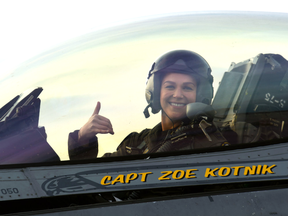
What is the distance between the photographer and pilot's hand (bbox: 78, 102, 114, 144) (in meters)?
1.69

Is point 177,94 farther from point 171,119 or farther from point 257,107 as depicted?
point 257,107

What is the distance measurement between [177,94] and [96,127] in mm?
581

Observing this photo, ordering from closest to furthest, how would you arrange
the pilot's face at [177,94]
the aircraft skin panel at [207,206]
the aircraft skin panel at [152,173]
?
1. the aircraft skin panel at [207,206]
2. the aircraft skin panel at [152,173]
3. the pilot's face at [177,94]

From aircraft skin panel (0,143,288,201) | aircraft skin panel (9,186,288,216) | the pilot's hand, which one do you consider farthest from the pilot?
aircraft skin panel (9,186,288,216)

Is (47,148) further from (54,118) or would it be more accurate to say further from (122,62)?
(122,62)

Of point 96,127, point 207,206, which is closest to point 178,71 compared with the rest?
point 96,127

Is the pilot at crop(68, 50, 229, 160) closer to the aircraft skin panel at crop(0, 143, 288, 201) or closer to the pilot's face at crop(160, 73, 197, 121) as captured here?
the pilot's face at crop(160, 73, 197, 121)

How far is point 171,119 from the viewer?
171 cm

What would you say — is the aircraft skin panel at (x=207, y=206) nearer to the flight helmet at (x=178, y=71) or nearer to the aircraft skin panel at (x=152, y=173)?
the aircraft skin panel at (x=152, y=173)

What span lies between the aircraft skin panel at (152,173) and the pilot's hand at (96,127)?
0.73ft

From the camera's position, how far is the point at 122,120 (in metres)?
1.68

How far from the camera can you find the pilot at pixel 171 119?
1.60 metres

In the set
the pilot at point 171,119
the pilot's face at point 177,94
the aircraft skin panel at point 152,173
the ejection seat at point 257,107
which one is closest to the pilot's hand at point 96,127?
the pilot at point 171,119

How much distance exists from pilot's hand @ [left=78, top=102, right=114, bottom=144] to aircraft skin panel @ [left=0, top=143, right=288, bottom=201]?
0.73ft
